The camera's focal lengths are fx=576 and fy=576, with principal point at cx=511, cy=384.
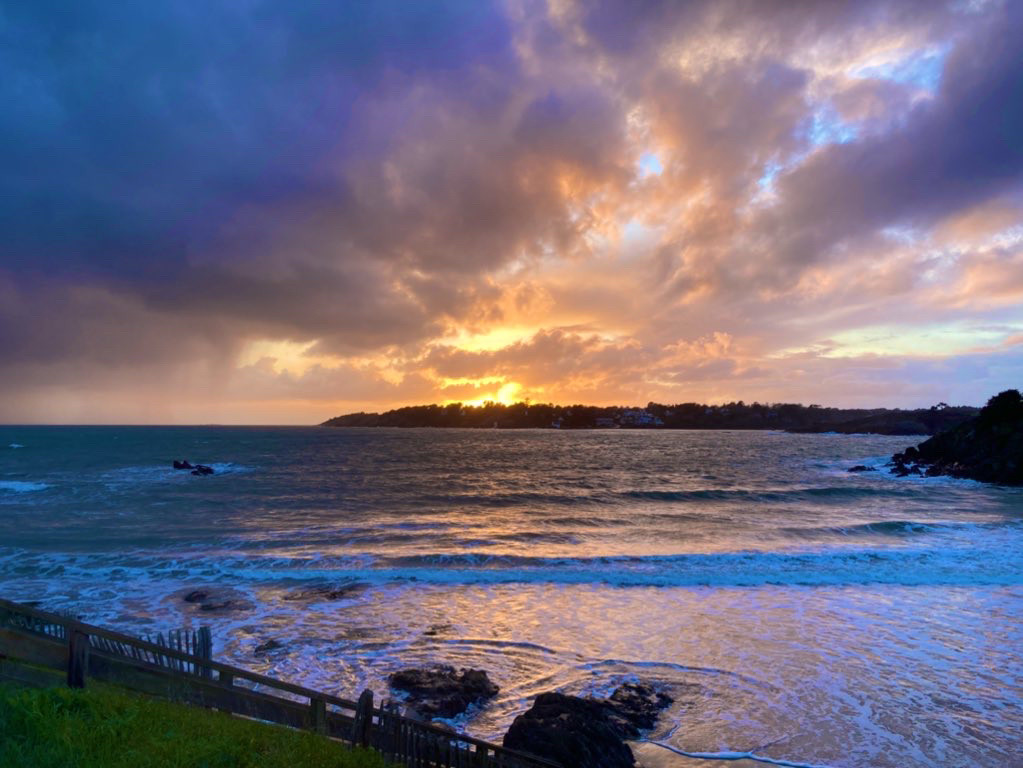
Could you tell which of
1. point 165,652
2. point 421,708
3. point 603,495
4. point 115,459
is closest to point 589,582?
point 421,708

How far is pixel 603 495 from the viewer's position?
48500 millimetres

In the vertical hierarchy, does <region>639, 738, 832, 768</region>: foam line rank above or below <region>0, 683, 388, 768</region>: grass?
below

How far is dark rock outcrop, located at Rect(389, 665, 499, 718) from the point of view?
38.3 ft

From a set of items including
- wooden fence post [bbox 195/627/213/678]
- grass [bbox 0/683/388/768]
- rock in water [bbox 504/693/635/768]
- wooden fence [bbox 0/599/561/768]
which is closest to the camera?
grass [bbox 0/683/388/768]

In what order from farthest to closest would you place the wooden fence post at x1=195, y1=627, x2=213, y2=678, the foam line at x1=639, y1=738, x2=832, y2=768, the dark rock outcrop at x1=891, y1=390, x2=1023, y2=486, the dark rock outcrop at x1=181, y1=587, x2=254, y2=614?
the dark rock outcrop at x1=891, y1=390, x2=1023, y2=486
the dark rock outcrop at x1=181, y1=587, x2=254, y2=614
the foam line at x1=639, y1=738, x2=832, y2=768
the wooden fence post at x1=195, y1=627, x2=213, y2=678

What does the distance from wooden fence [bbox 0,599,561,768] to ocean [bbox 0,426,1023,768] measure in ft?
15.3

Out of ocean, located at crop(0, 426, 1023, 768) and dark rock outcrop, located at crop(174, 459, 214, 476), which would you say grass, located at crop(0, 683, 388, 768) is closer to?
ocean, located at crop(0, 426, 1023, 768)

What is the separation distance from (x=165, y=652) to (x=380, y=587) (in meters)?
15.1

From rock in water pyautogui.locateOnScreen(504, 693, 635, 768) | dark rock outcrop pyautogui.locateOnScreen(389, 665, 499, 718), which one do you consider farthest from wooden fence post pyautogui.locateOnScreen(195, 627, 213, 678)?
rock in water pyautogui.locateOnScreen(504, 693, 635, 768)

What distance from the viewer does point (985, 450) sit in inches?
2515

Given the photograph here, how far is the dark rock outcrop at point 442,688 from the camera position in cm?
1169

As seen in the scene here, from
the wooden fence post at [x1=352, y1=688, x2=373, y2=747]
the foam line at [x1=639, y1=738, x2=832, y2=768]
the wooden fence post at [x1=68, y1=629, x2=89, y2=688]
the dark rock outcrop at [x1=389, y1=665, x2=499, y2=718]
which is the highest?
the wooden fence post at [x1=68, y1=629, x2=89, y2=688]

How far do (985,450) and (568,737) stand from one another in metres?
75.7

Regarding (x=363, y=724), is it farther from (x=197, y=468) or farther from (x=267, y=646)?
(x=197, y=468)
